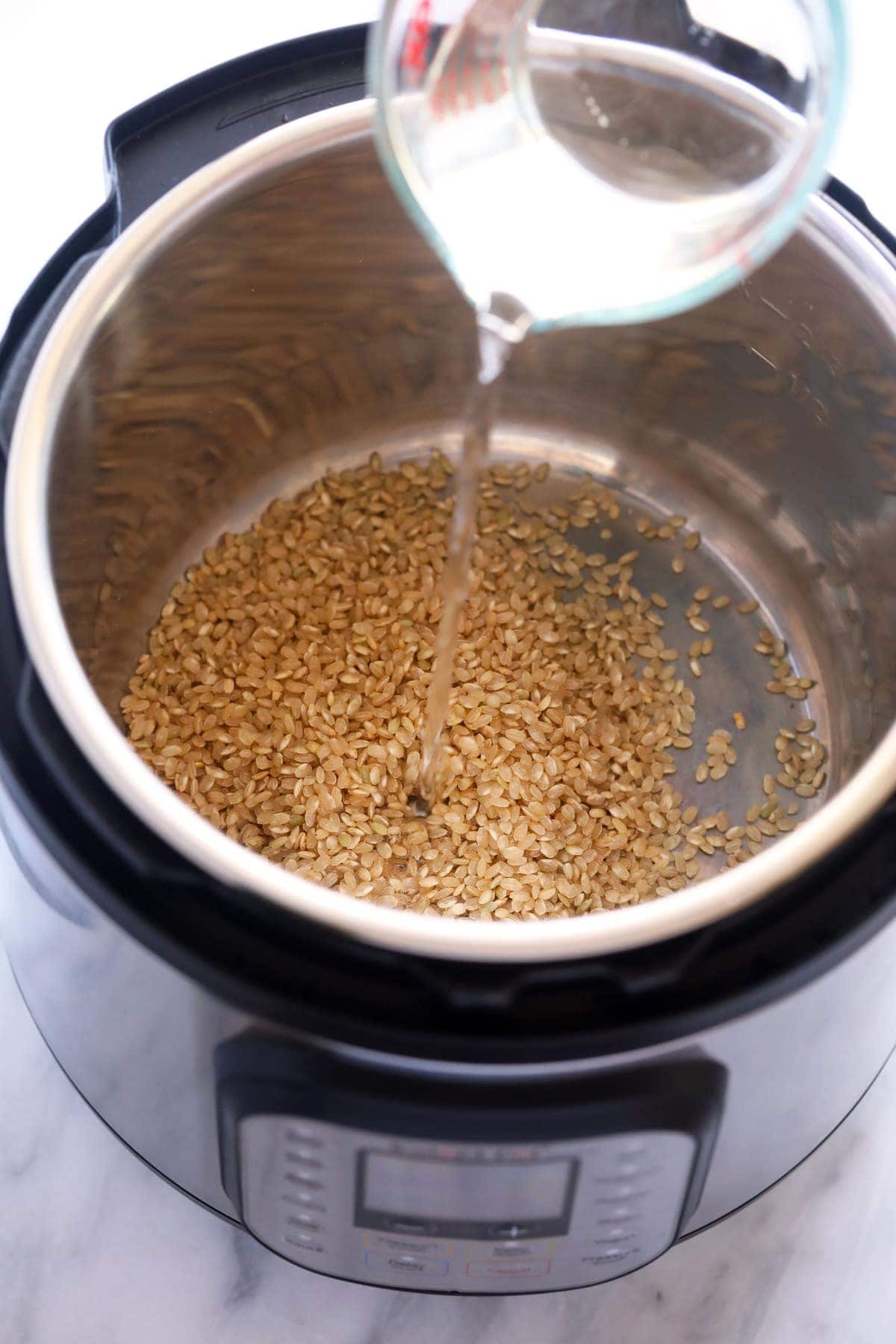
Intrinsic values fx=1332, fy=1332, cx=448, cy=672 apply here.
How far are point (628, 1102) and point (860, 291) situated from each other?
57 centimetres

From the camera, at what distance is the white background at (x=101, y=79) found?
1.28 meters

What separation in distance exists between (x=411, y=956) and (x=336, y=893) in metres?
0.06

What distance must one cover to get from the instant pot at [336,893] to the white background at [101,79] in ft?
1.07

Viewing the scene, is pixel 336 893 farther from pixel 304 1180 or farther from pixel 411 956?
pixel 304 1180

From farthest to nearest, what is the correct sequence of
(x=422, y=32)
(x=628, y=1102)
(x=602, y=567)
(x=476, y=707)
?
(x=602, y=567) < (x=476, y=707) < (x=422, y=32) < (x=628, y=1102)

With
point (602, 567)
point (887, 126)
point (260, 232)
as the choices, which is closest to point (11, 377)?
point (260, 232)

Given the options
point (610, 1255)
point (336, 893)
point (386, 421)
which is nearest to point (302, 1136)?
point (336, 893)

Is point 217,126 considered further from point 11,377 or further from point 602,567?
point 602,567

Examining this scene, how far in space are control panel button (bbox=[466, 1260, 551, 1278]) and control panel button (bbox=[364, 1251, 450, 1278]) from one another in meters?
0.02

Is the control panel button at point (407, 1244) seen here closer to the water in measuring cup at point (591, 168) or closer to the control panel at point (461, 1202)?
the control panel at point (461, 1202)

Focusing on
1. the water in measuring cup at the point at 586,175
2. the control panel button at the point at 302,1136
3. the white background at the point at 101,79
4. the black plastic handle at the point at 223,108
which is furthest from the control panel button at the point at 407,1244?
the white background at the point at 101,79

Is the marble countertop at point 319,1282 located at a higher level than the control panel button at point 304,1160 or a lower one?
lower

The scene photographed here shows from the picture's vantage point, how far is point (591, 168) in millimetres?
853

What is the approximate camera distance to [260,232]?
0.98 metres
